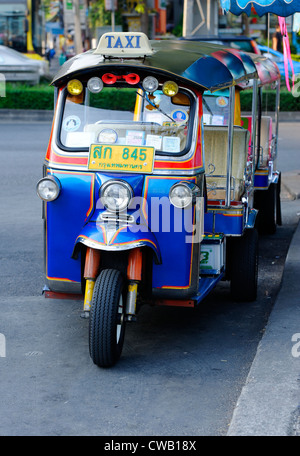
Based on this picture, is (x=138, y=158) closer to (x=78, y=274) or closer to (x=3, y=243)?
(x=78, y=274)

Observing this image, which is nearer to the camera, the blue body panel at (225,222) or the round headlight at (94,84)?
the round headlight at (94,84)

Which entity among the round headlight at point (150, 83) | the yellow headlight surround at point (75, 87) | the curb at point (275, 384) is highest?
the round headlight at point (150, 83)

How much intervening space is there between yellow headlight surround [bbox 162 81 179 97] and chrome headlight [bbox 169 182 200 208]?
692 millimetres

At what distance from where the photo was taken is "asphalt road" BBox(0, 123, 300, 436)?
4.48m

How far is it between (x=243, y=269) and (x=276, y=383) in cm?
198

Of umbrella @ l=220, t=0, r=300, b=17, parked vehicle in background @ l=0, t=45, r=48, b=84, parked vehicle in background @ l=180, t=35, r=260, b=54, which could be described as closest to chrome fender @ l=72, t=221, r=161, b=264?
umbrella @ l=220, t=0, r=300, b=17

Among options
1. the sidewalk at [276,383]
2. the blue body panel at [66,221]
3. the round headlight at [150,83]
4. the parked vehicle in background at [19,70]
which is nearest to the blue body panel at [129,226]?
the blue body panel at [66,221]

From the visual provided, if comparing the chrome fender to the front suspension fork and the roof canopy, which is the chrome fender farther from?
the roof canopy

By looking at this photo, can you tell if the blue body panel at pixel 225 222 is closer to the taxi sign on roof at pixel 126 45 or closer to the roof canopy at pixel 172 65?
the roof canopy at pixel 172 65

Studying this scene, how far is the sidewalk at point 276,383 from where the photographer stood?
421 centimetres

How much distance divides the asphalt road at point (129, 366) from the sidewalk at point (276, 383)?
0.15 meters

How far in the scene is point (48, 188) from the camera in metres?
5.54

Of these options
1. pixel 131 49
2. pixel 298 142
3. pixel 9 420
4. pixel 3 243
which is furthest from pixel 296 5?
pixel 298 142

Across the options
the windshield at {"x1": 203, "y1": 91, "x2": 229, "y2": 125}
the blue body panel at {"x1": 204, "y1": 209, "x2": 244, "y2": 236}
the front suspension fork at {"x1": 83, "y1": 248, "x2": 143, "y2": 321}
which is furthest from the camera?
the windshield at {"x1": 203, "y1": 91, "x2": 229, "y2": 125}
